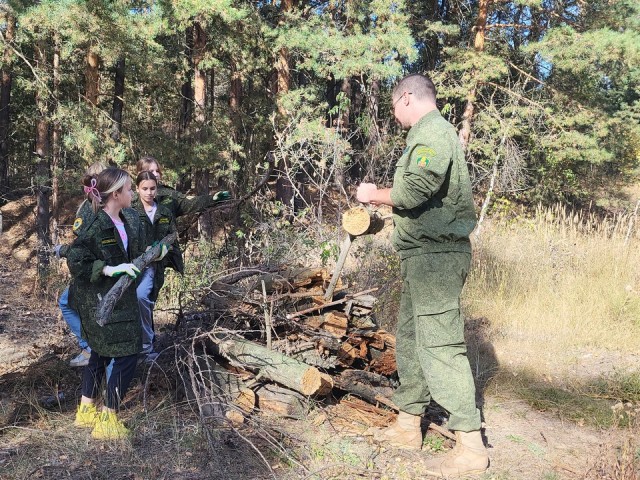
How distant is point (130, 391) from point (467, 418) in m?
2.60

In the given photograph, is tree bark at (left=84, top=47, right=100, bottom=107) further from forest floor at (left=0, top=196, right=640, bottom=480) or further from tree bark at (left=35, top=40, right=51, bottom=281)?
forest floor at (left=0, top=196, right=640, bottom=480)

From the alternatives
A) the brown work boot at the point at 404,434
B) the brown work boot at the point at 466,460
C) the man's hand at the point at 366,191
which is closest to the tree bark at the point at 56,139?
the man's hand at the point at 366,191

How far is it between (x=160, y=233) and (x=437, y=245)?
2.33 metres

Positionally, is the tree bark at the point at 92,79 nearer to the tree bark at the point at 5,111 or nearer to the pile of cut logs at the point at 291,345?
the tree bark at the point at 5,111

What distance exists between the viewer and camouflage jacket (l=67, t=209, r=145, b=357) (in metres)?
3.19

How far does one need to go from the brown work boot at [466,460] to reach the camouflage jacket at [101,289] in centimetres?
200

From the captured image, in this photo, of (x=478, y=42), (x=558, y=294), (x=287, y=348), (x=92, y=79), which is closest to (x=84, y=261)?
(x=287, y=348)

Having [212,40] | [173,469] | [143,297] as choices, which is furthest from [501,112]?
[173,469]

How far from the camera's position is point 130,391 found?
162 inches

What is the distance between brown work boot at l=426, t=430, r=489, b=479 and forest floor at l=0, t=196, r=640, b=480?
12cm

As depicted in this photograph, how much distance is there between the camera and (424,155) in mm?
2979

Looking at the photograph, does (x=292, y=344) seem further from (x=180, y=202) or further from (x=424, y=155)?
(x=424, y=155)

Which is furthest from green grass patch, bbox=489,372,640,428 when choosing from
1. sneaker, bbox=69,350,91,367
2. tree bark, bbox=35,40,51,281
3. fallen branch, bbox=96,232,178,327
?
tree bark, bbox=35,40,51,281

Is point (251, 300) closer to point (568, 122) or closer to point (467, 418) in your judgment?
point (467, 418)
